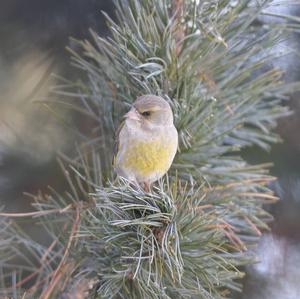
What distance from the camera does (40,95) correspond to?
1.63m

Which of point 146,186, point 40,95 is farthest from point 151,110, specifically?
point 40,95

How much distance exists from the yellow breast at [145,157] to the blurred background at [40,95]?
0.51ft

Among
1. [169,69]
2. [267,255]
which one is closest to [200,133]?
[169,69]

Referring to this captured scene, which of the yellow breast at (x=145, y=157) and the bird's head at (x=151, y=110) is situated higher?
the bird's head at (x=151, y=110)

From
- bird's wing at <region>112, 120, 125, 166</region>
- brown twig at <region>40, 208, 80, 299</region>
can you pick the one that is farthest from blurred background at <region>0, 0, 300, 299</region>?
brown twig at <region>40, 208, 80, 299</region>

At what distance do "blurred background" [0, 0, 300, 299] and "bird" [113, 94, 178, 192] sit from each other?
15cm

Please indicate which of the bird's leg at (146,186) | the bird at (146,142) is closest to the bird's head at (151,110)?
the bird at (146,142)

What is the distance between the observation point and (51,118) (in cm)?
161

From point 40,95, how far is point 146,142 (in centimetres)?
31

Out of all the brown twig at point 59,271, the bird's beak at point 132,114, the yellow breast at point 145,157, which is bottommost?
the yellow breast at point 145,157

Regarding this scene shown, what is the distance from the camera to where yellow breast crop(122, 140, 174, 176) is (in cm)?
134

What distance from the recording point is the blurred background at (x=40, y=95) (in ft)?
5.02

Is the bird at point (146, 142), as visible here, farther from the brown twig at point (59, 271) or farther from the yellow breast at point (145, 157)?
the brown twig at point (59, 271)

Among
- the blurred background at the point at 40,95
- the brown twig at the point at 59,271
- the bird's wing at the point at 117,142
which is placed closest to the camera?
the brown twig at the point at 59,271
